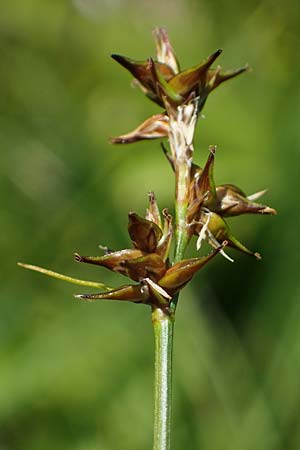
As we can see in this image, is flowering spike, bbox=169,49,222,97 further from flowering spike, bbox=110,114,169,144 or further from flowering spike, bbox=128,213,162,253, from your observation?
flowering spike, bbox=128,213,162,253

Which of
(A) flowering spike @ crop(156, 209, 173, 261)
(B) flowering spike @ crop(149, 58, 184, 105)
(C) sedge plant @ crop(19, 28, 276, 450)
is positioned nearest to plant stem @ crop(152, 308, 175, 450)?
(C) sedge plant @ crop(19, 28, 276, 450)

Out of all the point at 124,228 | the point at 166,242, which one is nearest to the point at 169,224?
the point at 166,242

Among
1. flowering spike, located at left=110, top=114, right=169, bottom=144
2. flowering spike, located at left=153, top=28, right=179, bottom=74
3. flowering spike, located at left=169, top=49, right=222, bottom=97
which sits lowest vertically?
flowering spike, located at left=110, top=114, right=169, bottom=144

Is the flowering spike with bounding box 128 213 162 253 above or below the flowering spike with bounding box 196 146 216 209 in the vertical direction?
below

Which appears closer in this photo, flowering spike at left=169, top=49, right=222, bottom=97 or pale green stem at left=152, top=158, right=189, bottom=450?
pale green stem at left=152, top=158, right=189, bottom=450

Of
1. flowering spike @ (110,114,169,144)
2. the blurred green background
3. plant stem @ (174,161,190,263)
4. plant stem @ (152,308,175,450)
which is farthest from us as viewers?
the blurred green background

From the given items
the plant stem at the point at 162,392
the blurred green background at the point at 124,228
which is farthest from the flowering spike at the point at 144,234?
the blurred green background at the point at 124,228

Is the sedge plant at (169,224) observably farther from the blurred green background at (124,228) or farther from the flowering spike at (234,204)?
the blurred green background at (124,228)
